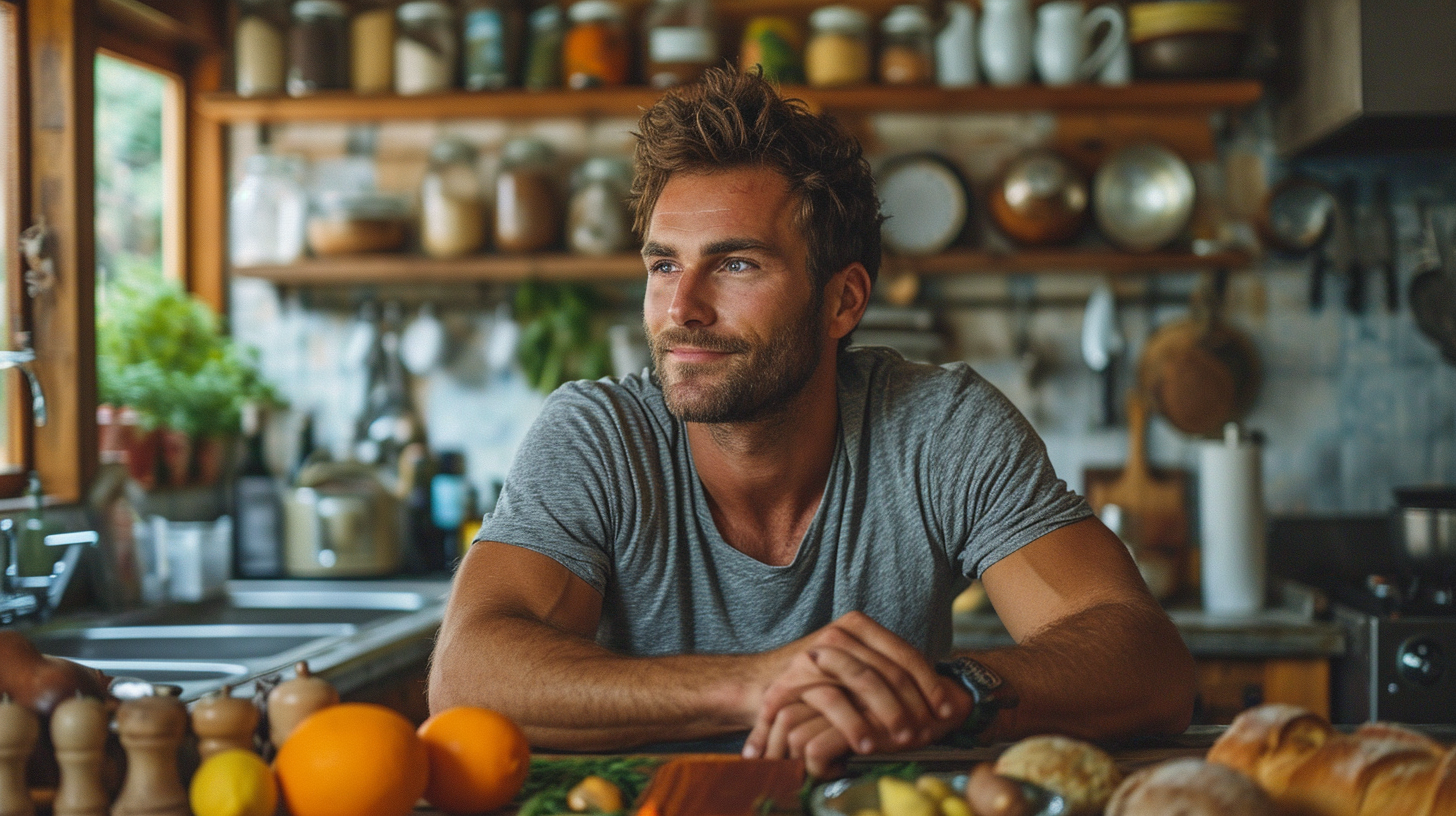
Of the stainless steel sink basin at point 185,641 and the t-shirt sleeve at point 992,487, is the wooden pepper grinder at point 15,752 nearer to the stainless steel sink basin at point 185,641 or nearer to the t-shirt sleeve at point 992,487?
the t-shirt sleeve at point 992,487

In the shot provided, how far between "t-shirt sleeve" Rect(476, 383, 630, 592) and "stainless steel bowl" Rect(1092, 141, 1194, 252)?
1716mm

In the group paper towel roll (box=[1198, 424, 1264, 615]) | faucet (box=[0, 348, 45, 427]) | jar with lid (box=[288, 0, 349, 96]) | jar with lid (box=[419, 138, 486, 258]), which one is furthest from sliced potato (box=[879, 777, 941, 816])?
jar with lid (box=[288, 0, 349, 96])

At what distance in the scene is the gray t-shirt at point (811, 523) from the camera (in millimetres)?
1370

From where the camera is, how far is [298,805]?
0.73 m

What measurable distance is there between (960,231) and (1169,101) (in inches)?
21.8

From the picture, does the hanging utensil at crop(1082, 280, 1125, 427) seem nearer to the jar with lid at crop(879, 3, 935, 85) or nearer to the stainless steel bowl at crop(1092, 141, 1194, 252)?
the stainless steel bowl at crop(1092, 141, 1194, 252)

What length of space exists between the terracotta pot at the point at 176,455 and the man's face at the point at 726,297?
1561 millimetres

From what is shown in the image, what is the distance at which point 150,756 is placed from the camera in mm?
709

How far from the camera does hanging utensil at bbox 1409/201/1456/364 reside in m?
2.73

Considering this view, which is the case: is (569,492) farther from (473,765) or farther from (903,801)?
(903,801)

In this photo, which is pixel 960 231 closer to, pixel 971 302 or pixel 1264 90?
pixel 971 302

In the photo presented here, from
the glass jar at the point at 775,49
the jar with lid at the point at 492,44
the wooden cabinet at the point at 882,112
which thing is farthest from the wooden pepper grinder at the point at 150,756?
the jar with lid at the point at 492,44

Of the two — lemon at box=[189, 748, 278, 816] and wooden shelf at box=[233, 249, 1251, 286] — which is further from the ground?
wooden shelf at box=[233, 249, 1251, 286]

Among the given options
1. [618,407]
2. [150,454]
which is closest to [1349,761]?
[618,407]
